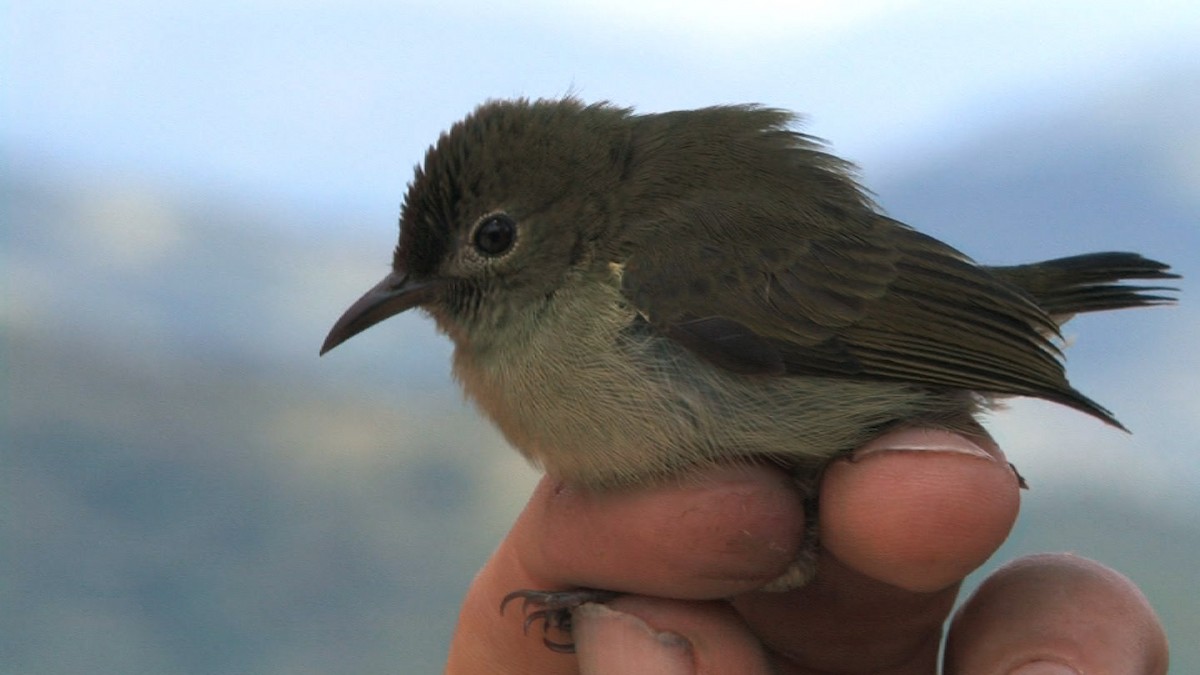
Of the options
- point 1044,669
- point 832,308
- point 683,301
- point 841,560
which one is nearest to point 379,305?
point 683,301

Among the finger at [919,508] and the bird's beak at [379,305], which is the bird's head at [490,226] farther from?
the finger at [919,508]

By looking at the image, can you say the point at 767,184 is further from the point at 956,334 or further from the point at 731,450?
the point at 731,450

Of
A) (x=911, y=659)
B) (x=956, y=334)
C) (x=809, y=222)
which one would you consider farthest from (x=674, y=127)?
(x=911, y=659)

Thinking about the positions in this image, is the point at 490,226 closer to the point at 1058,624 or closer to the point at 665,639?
the point at 665,639

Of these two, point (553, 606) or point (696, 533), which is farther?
point (553, 606)

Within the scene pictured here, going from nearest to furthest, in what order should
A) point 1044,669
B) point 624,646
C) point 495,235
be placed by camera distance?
point 1044,669 → point 624,646 → point 495,235

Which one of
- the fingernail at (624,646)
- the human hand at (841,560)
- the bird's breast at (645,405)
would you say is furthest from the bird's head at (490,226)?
the fingernail at (624,646)
